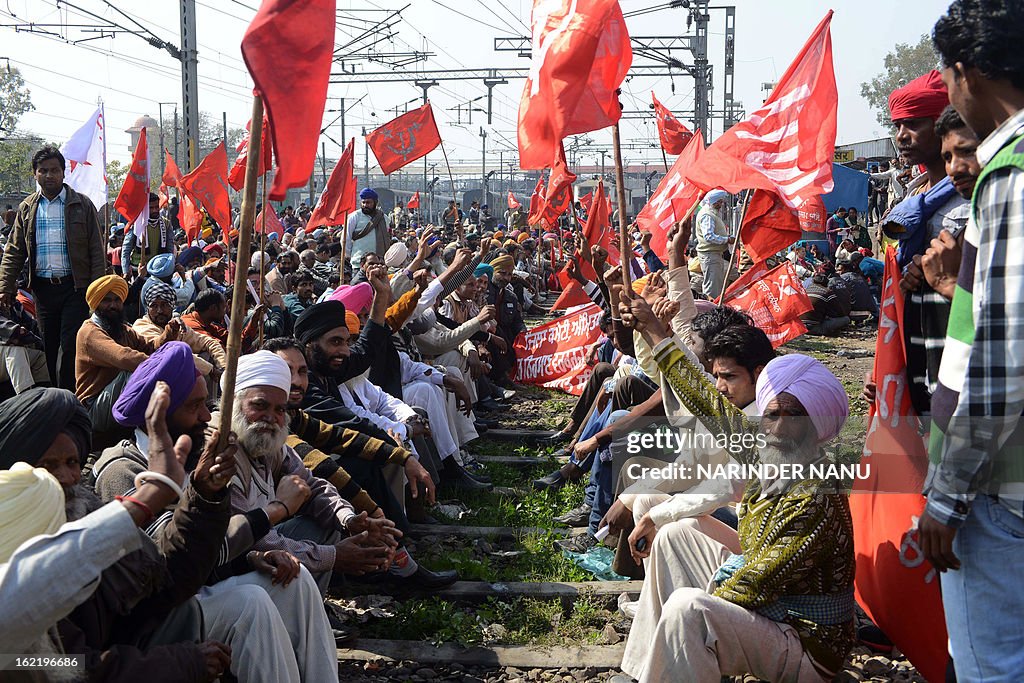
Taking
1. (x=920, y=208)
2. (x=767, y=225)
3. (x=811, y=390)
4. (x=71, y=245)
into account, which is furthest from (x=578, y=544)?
(x=71, y=245)

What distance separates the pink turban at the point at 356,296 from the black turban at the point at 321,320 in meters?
1.34

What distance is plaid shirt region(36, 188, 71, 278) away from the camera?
761 centimetres

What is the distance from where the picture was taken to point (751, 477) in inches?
133

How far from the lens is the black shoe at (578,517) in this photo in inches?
246

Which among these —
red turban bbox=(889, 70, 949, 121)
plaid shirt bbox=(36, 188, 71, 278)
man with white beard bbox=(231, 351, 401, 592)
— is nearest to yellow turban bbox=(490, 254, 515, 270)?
plaid shirt bbox=(36, 188, 71, 278)

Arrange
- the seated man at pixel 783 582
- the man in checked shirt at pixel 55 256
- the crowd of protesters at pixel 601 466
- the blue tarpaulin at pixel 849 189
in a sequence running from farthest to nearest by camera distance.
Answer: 1. the blue tarpaulin at pixel 849 189
2. the man in checked shirt at pixel 55 256
3. the seated man at pixel 783 582
4. the crowd of protesters at pixel 601 466

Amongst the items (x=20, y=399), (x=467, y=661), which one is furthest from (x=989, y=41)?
(x=467, y=661)

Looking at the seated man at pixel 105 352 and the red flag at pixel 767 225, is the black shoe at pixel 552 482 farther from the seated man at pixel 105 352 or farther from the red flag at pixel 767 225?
the seated man at pixel 105 352

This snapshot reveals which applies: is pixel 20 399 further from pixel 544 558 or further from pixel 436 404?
pixel 436 404

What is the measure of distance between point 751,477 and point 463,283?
6.19 m

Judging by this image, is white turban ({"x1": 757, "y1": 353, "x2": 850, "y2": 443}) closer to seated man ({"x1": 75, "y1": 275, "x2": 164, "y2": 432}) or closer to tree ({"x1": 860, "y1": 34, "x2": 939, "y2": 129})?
seated man ({"x1": 75, "y1": 275, "x2": 164, "y2": 432})

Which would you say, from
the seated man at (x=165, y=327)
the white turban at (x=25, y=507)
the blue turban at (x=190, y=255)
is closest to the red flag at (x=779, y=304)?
the seated man at (x=165, y=327)

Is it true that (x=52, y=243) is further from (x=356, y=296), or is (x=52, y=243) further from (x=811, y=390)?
(x=811, y=390)

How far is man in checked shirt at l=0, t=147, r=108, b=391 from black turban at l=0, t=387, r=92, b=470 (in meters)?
4.97
